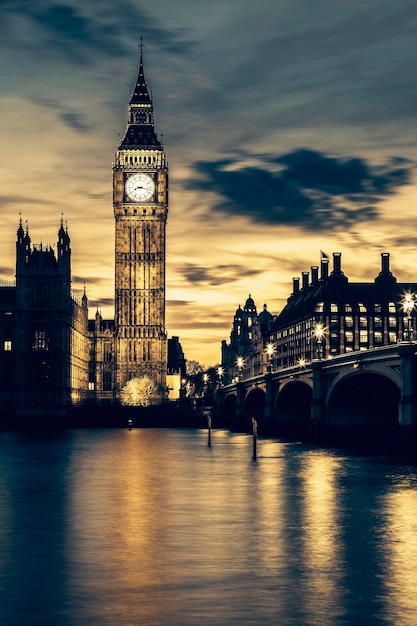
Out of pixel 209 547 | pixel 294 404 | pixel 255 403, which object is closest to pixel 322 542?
pixel 209 547

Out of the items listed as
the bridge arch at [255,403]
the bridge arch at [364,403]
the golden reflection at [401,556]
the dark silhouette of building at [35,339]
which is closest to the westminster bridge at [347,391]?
the bridge arch at [364,403]

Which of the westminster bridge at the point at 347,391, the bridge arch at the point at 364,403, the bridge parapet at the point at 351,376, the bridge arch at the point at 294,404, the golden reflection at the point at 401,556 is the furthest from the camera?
the bridge arch at the point at 294,404

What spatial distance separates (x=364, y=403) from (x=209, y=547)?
8065cm

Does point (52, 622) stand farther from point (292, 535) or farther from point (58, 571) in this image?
point (292, 535)

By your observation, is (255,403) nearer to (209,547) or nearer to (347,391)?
(347,391)

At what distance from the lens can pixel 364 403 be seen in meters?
116

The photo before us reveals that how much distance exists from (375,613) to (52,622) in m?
7.72

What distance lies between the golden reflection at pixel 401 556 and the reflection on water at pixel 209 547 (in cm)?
6

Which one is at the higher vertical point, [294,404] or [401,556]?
[294,404]

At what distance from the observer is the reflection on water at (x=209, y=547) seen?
89.3 feet

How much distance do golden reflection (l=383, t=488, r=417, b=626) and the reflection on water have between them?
55 mm

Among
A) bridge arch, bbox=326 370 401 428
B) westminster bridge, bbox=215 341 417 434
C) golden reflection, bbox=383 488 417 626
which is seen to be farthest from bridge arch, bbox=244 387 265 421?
golden reflection, bbox=383 488 417 626

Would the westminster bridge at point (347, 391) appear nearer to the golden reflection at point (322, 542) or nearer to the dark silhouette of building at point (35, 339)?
the golden reflection at point (322, 542)

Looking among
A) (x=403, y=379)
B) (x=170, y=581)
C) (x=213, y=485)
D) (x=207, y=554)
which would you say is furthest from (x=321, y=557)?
(x=403, y=379)
